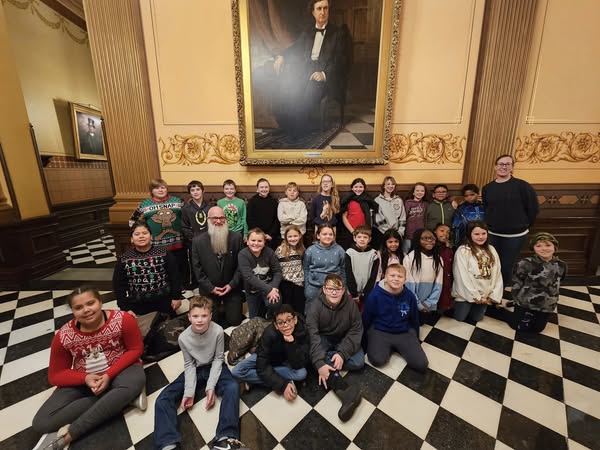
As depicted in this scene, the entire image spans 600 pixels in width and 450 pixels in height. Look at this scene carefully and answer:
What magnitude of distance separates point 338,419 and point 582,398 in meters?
1.86

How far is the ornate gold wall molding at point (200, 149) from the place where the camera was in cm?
370

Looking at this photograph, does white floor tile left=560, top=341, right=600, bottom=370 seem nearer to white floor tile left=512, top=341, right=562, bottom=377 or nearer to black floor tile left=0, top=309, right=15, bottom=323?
white floor tile left=512, top=341, right=562, bottom=377

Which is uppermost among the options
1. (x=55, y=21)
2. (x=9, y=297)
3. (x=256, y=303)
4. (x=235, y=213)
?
(x=55, y=21)

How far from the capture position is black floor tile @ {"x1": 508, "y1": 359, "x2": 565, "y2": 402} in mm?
1877

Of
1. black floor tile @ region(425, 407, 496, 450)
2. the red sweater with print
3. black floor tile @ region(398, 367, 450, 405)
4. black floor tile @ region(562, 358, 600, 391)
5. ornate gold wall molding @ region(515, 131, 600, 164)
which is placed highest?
ornate gold wall molding @ region(515, 131, 600, 164)

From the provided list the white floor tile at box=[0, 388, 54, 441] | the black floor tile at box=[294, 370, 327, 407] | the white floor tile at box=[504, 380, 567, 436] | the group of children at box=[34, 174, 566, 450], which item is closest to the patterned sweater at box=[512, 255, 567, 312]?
the group of children at box=[34, 174, 566, 450]

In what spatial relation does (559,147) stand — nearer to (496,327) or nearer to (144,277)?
(496,327)

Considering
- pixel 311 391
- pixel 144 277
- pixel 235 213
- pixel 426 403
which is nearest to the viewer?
pixel 426 403

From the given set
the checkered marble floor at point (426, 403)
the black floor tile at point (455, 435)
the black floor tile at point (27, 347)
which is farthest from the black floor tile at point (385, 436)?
the black floor tile at point (27, 347)

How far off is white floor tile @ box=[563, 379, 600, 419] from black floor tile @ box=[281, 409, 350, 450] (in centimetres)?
173

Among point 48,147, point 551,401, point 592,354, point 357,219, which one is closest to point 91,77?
point 48,147

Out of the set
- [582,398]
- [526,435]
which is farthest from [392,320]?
[582,398]

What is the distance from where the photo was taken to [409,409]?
1734mm

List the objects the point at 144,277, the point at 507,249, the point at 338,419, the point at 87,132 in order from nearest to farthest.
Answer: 1. the point at 338,419
2. the point at 144,277
3. the point at 507,249
4. the point at 87,132
